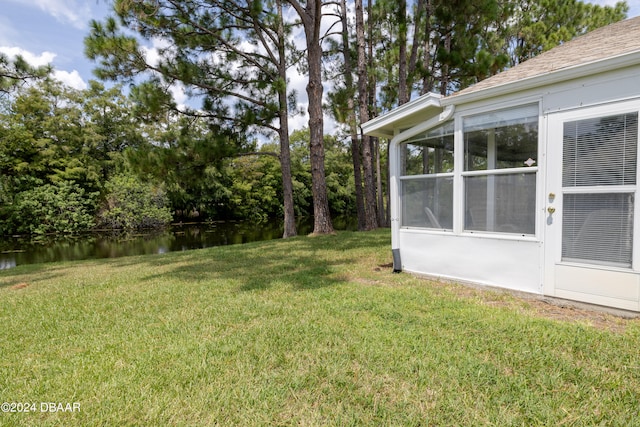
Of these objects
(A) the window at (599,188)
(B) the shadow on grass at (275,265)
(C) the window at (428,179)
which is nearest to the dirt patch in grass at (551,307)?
(A) the window at (599,188)

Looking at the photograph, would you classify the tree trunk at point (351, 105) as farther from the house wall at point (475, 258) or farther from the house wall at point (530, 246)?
the house wall at point (530, 246)

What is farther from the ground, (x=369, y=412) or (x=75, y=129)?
(x=75, y=129)

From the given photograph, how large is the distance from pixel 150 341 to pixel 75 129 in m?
25.1

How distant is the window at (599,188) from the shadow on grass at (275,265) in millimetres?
2759

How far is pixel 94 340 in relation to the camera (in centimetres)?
279

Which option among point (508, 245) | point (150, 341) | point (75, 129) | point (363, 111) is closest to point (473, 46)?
point (363, 111)

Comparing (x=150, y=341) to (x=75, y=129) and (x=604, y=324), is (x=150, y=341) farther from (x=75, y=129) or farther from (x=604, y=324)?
(x=75, y=129)

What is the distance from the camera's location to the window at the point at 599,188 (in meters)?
2.89

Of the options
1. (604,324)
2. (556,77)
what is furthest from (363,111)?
(604,324)

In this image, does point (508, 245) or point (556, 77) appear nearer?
point (556, 77)

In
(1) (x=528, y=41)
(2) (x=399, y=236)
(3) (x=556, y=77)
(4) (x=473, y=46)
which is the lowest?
(2) (x=399, y=236)

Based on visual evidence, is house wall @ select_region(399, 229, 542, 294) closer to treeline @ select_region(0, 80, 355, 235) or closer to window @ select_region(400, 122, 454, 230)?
window @ select_region(400, 122, 454, 230)

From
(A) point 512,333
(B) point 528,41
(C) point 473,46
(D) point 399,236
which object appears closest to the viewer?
(A) point 512,333

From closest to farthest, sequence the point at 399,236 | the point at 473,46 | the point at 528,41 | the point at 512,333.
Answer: the point at 512,333 → the point at 399,236 → the point at 473,46 → the point at 528,41
